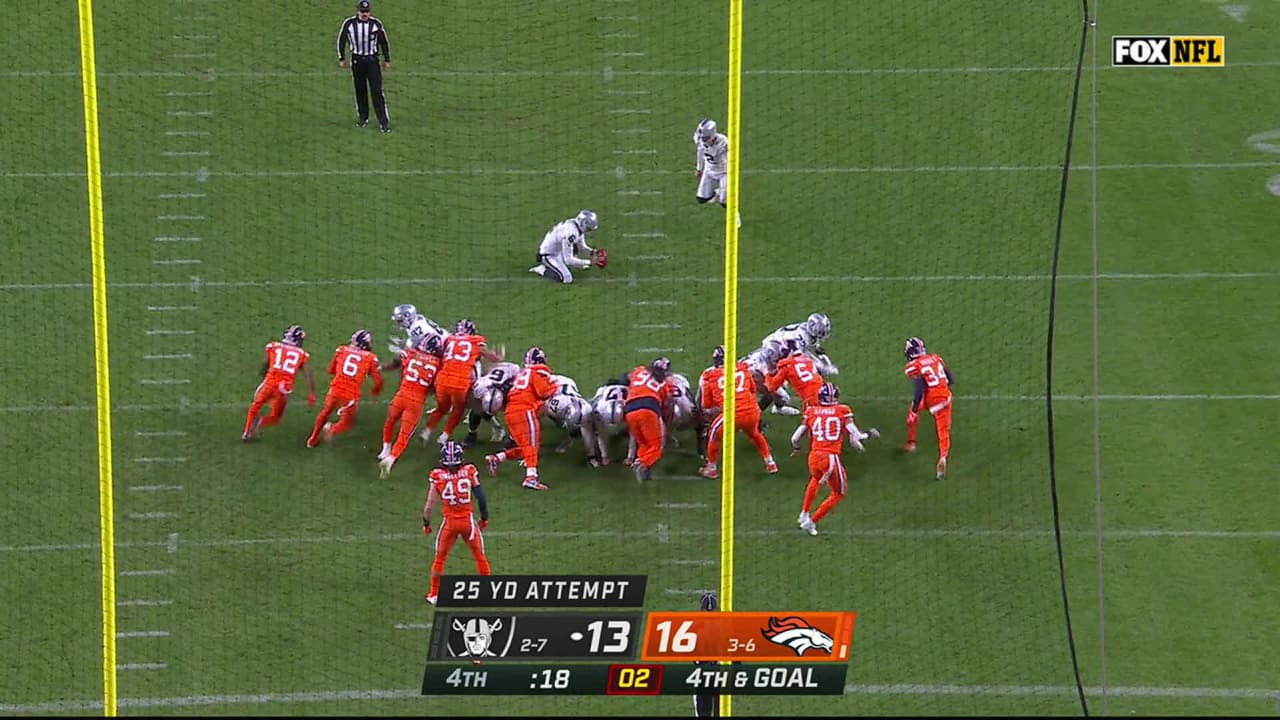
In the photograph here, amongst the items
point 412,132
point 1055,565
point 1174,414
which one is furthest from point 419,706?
point 412,132

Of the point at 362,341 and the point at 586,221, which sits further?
the point at 586,221

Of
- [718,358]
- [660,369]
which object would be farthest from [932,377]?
[660,369]

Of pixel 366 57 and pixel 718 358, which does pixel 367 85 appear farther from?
pixel 718 358

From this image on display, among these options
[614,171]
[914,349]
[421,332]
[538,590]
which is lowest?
[538,590]

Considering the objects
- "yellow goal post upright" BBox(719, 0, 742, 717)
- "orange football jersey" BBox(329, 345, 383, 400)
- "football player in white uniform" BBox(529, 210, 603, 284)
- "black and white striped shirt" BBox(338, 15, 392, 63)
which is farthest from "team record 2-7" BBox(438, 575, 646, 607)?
"black and white striped shirt" BBox(338, 15, 392, 63)

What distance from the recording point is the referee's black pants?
26828 mm

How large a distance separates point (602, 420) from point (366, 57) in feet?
22.1

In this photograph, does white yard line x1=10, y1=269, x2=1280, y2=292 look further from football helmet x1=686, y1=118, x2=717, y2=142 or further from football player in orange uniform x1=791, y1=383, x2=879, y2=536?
football player in orange uniform x1=791, y1=383, x2=879, y2=536

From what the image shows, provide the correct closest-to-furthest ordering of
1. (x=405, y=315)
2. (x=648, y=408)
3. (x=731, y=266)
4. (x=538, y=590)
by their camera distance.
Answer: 1. (x=731, y=266)
2. (x=538, y=590)
3. (x=648, y=408)
4. (x=405, y=315)

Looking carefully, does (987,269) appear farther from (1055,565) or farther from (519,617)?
(519,617)

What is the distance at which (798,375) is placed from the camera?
21953 mm

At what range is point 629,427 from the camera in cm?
2170

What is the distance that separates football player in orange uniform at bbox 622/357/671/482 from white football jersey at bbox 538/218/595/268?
135 inches

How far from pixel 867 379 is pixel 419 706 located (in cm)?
612
